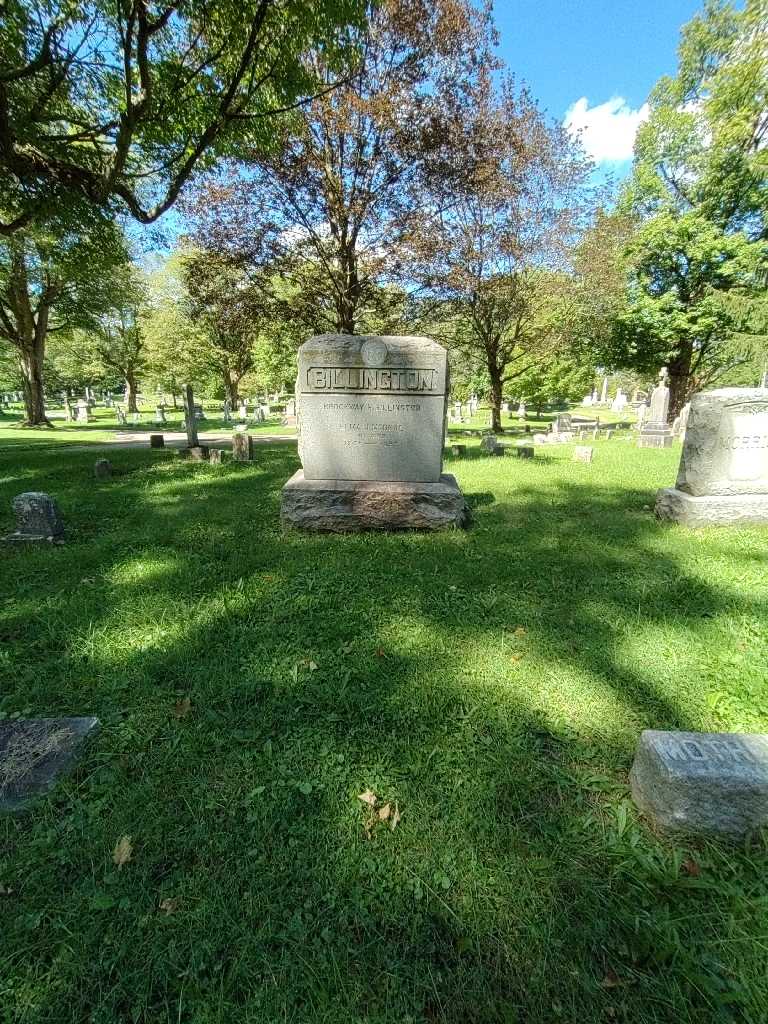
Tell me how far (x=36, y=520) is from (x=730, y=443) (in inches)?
305

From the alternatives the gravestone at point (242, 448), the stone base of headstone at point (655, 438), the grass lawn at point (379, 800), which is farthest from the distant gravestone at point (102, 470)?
the stone base of headstone at point (655, 438)

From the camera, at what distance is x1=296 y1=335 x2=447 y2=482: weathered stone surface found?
196 inches

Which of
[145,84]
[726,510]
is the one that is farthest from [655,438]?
[145,84]

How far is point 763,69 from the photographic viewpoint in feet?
42.3

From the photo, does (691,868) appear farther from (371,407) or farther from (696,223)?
(696,223)

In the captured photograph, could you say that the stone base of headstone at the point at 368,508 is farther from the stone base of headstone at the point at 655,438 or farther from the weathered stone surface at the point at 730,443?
the stone base of headstone at the point at 655,438

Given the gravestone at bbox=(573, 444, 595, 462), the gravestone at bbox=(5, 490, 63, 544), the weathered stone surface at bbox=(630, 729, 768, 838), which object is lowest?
the weathered stone surface at bbox=(630, 729, 768, 838)

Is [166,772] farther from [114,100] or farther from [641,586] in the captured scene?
[114,100]

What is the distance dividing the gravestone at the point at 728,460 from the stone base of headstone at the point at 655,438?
9.63 meters

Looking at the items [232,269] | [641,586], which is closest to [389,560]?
[641,586]

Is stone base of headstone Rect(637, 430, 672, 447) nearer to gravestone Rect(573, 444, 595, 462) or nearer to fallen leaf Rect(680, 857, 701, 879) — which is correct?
gravestone Rect(573, 444, 595, 462)

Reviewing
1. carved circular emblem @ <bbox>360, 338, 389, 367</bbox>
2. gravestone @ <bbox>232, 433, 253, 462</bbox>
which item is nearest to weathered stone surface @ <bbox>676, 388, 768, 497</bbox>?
carved circular emblem @ <bbox>360, 338, 389, 367</bbox>

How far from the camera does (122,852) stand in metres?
1.57

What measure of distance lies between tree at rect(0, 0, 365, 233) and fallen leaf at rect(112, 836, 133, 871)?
709cm
